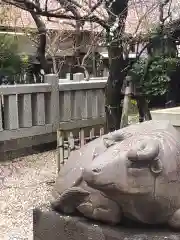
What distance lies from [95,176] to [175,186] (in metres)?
0.33

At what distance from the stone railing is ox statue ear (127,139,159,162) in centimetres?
412

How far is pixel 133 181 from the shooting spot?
61.2 inches

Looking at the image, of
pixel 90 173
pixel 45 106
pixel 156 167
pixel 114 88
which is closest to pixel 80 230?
pixel 90 173

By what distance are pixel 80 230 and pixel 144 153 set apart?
535mm

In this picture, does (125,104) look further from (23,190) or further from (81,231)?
(81,231)

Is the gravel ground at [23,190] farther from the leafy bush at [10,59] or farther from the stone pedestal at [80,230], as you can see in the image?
the leafy bush at [10,59]

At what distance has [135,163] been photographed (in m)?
1.56

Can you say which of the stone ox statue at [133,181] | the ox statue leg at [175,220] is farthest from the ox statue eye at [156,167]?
the ox statue leg at [175,220]

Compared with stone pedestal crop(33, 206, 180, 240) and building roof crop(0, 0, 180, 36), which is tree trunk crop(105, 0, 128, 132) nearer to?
building roof crop(0, 0, 180, 36)

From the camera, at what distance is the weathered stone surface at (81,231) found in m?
1.65

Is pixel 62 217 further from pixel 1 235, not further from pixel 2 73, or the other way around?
pixel 2 73

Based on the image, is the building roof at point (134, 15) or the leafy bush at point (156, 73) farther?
the leafy bush at point (156, 73)

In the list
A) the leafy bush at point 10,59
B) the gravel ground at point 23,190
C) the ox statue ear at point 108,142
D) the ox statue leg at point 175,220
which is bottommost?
the gravel ground at point 23,190

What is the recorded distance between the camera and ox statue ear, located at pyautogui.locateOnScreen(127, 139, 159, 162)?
1.51 m
